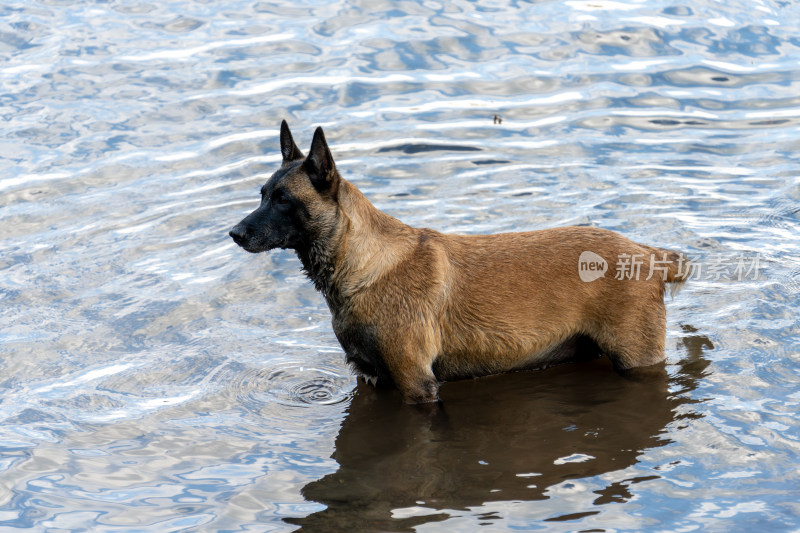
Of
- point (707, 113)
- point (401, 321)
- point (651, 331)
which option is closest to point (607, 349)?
point (651, 331)

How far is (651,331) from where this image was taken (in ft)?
23.6

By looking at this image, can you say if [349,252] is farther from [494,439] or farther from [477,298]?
[494,439]

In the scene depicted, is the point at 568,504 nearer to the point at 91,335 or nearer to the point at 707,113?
the point at 91,335

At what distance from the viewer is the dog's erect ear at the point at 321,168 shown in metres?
6.51

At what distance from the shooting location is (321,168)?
21.8 ft

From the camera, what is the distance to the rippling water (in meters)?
6.21

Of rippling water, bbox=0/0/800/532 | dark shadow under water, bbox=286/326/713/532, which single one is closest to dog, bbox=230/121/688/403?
dark shadow under water, bbox=286/326/713/532

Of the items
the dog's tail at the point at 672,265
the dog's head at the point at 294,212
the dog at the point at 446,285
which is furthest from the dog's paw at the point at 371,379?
the dog's tail at the point at 672,265

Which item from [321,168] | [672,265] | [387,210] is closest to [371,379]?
[321,168]

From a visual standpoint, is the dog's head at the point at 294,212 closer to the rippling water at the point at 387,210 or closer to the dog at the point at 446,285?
the dog at the point at 446,285

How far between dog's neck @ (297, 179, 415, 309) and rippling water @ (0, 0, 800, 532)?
1.04 m

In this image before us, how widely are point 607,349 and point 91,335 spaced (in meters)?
4.40

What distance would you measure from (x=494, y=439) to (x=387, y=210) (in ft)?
13.9

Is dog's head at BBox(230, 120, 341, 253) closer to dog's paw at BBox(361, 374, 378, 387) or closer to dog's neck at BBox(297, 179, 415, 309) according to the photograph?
dog's neck at BBox(297, 179, 415, 309)
